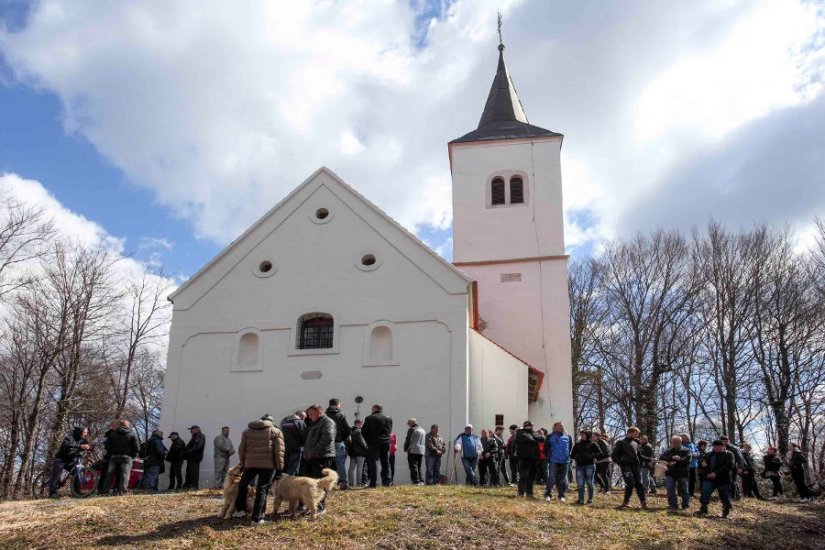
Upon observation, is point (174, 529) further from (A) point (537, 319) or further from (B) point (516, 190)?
(B) point (516, 190)

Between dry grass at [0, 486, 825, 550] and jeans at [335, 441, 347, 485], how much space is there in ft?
1.89

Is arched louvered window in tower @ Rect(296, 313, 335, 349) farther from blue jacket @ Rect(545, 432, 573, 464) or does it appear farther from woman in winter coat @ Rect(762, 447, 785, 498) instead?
woman in winter coat @ Rect(762, 447, 785, 498)

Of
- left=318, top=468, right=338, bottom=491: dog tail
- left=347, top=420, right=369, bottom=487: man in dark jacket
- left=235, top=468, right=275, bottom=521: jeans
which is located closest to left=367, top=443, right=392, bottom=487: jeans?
left=347, top=420, right=369, bottom=487: man in dark jacket

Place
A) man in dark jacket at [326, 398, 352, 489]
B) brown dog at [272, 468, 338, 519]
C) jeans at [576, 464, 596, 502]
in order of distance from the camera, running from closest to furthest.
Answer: brown dog at [272, 468, 338, 519]
man in dark jacket at [326, 398, 352, 489]
jeans at [576, 464, 596, 502]

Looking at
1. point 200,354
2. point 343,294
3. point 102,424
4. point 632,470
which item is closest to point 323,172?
point 343,294

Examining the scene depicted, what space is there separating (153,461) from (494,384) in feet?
30.6

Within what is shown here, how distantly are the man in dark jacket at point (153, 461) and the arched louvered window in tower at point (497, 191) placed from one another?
1754 cm

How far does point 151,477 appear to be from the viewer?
610 inches

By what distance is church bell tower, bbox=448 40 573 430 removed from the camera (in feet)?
84.4

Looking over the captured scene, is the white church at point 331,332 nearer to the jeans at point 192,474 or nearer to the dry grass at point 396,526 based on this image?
the jeans at point 192,474

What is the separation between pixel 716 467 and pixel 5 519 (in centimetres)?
1186

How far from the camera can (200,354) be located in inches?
763

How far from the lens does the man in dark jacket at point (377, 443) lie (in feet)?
46.1

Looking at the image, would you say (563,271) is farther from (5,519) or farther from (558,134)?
(5,519)
